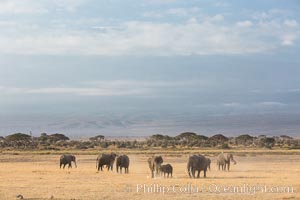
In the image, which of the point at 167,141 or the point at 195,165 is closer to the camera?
the point at 195,165

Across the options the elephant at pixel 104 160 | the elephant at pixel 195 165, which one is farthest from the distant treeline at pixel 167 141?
the elephant at pixel 195 165

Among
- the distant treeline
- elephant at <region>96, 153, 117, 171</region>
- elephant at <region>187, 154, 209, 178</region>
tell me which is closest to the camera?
elephant at <region>187, 154, 209, 178</region>

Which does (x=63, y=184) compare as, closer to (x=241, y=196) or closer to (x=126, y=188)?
(x=126, y=188)

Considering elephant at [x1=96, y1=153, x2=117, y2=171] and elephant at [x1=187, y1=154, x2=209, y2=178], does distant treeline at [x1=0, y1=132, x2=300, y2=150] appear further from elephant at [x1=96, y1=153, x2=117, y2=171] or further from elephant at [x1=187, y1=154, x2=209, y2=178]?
elephant at [x1=187, y1=154, x2=209, y2=178]

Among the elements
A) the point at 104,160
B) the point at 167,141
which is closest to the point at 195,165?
the point at 104,160

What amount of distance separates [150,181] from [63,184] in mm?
4888

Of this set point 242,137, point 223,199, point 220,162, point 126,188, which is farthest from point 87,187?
point 242,137

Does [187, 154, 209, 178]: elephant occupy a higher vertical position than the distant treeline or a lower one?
lower

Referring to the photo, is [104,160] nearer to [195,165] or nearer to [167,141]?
[195,165]

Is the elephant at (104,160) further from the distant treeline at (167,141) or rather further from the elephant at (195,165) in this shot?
the distant treeline at (167,141)

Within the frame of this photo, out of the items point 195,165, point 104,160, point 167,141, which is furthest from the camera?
point 167,141

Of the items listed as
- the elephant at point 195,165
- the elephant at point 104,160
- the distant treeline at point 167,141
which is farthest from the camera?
the distant treeline at point 167,141

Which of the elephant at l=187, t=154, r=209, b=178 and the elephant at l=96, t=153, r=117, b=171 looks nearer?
the elephant at l=187, t=154, r=209, b=178

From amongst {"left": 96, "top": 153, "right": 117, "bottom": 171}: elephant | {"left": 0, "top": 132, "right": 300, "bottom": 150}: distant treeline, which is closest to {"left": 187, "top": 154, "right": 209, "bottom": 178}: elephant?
{"left": 96, "top": 153, "right": 117, "bottom": 171}: elephant
